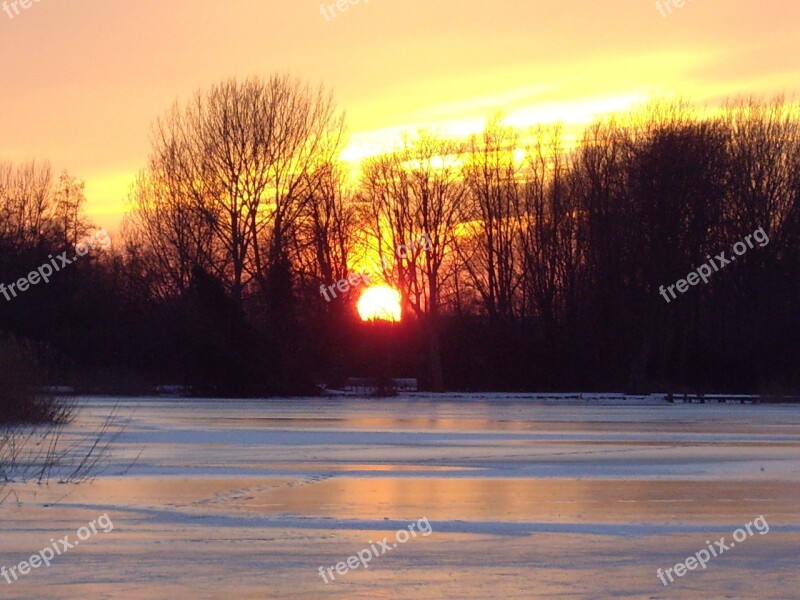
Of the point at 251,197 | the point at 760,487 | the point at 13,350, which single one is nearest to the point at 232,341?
the point at 251,197

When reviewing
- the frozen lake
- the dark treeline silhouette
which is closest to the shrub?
the frozen lake

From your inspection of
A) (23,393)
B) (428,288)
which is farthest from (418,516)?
(428,288)

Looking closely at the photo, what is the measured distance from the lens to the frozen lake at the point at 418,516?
9.27 m

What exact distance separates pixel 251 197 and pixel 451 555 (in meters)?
53.2

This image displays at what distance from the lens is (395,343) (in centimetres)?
6519

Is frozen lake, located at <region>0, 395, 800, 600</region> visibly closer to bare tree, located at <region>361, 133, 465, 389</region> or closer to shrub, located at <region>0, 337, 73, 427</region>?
shrub, located at <region>0, 337, 73, 427</region>

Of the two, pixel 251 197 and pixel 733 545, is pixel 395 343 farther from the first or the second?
pixel 733 545

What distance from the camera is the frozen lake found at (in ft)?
30.4

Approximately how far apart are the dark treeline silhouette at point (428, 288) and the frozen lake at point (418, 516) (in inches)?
1257

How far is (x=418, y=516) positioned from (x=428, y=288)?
57841 mm

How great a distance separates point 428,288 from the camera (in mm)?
70875

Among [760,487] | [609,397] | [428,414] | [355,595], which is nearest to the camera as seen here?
[355,595]

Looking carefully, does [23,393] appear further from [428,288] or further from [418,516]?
[428,288]

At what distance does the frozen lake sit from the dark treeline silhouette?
3194cm
